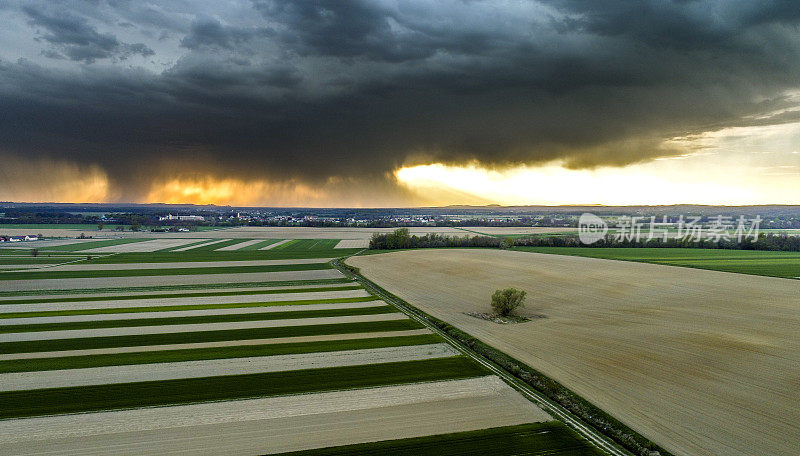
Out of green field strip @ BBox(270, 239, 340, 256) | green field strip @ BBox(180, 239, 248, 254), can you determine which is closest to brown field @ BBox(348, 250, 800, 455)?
green field strip @ BBox(270, 239, 340, 256)

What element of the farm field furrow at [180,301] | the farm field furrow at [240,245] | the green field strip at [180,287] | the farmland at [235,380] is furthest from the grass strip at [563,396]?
the farm field furrow at [240,245]

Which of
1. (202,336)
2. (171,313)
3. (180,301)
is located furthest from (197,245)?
(202,336)

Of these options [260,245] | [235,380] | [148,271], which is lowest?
[148,271]

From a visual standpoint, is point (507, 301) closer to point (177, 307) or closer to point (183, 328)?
point (183, 328)

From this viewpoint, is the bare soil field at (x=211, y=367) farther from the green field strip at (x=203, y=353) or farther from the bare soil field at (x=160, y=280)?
the bare soil field at (x=160, y=280)

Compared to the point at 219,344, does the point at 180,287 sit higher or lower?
lower

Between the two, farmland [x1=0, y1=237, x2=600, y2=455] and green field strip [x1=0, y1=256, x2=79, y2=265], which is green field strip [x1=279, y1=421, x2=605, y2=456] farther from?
green field strip [x1=0, y1=256, x2=79, y2=265]

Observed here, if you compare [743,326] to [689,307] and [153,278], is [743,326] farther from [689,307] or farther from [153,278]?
[153,278]
